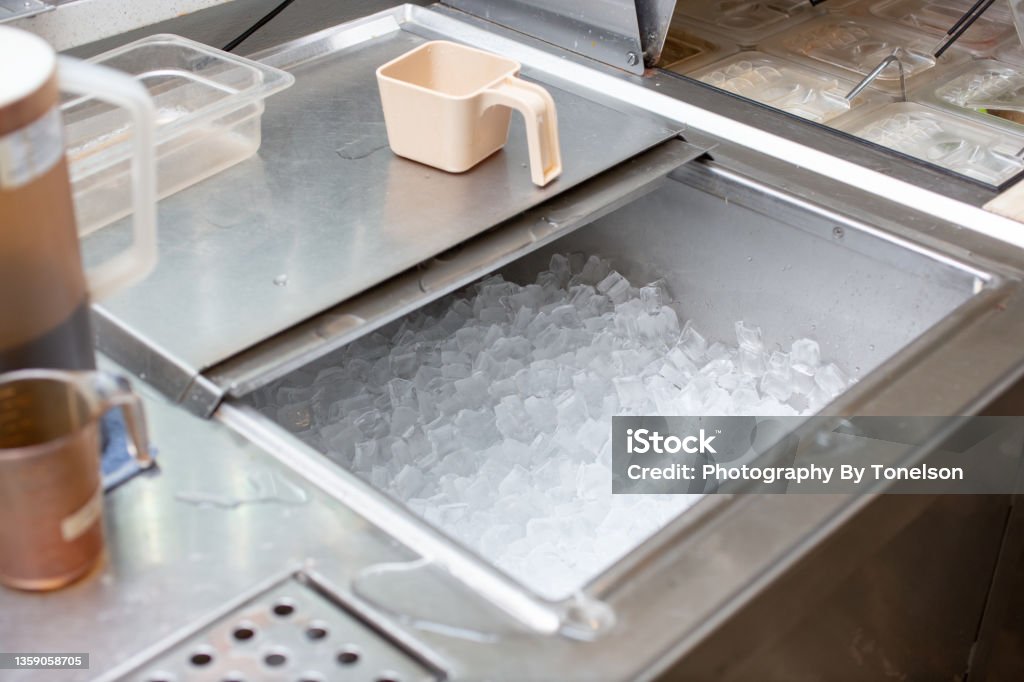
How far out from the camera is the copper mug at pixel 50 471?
765 millimetres

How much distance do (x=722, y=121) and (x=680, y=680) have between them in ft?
2.91

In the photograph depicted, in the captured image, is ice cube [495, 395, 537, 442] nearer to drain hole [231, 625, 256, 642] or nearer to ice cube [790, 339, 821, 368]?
ice cube [790, 339, 821, 368]

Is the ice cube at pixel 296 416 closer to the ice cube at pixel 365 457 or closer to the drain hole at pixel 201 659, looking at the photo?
the ice cube at pixel 365 457

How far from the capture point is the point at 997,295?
1173mm

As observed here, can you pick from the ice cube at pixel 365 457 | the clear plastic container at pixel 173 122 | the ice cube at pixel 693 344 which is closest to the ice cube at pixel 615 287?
the ice cube at pixel 693 344

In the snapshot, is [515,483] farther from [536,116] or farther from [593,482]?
[536,116]

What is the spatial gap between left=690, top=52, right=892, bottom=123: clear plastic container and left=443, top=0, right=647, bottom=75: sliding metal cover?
0.11 m

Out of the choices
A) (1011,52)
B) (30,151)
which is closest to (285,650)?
(30,151)

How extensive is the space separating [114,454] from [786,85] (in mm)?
1108

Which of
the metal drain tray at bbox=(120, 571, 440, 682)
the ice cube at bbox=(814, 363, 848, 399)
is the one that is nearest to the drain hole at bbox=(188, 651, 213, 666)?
the metal drain tray at bbox=(120, 571, 440, 682)

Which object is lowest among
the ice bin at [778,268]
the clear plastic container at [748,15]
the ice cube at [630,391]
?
the ice cube at [630,391]

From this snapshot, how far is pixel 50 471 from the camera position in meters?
0.77

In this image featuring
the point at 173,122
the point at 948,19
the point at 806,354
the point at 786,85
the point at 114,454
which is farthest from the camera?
the point at 948,19

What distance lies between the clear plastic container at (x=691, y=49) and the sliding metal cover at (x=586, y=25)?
0.25 ft
